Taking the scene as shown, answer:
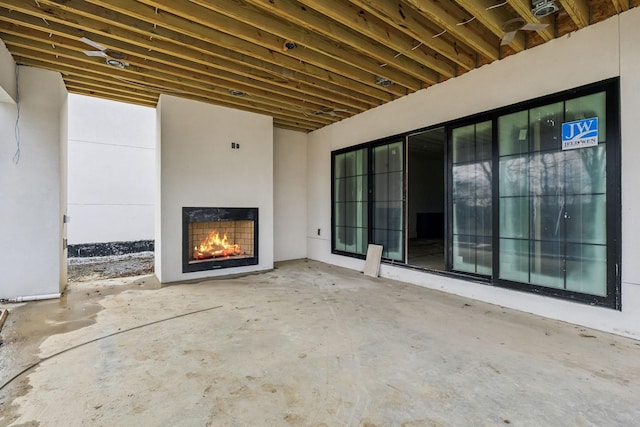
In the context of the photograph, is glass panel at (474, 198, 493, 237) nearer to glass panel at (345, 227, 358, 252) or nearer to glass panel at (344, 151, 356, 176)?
glass panel at (345, 227, 358, 252)

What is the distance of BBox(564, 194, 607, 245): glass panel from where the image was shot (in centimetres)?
300

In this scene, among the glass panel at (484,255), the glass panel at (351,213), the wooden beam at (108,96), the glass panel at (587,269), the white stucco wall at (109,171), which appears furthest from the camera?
the white stucco wall at (109,171)

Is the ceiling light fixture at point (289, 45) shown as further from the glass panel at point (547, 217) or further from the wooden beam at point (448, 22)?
the glass panel at point (547, 217)

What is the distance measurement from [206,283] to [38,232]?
2330mm

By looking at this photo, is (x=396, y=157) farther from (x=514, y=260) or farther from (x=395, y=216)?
(x=514, y=260)

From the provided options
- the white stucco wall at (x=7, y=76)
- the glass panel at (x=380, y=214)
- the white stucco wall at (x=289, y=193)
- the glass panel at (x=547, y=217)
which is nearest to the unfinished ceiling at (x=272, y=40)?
the white stucco wall at (x=7, y=76)

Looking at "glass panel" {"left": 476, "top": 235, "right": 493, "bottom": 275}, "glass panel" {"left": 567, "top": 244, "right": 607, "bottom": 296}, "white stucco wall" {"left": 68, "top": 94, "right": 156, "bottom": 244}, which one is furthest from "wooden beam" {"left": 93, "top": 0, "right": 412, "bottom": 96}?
"white stucco wall" {"left": 68, "top": 94, "right": 156, "bottom": 244}

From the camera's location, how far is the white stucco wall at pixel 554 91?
9.23 feet

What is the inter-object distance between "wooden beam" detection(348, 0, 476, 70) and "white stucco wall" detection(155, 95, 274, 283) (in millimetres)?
3335

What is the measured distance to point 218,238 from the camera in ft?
19.2

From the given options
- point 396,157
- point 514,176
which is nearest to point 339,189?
point 396,157

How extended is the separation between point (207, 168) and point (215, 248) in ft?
5.08

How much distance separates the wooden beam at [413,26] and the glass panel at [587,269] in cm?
261

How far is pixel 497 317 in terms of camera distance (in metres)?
3.36
